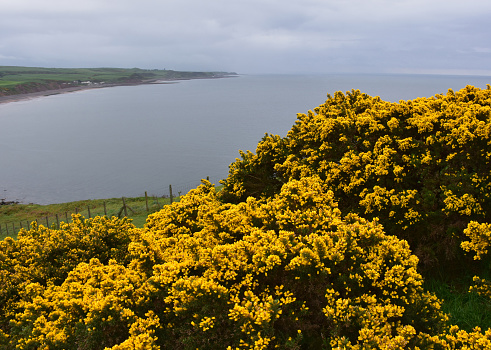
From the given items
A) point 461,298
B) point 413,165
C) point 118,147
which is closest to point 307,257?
point 461,298

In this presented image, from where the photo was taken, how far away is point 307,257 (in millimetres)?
6230

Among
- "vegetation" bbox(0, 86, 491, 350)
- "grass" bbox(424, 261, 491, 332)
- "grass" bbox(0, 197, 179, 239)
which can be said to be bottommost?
"grass" bbox(0, 197, 179, 239)

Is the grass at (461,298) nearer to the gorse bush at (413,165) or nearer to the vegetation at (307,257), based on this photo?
the vegetation at (307,257)

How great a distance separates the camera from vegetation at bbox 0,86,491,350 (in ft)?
19.4

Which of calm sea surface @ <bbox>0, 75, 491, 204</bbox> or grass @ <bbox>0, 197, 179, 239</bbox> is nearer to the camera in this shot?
grass @ <bbox>0, 197, 179, 239</bbox>

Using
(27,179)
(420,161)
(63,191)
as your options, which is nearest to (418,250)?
(420,161)

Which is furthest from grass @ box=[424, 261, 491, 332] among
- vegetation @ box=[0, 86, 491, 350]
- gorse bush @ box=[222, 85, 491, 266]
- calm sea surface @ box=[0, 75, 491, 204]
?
calm sea surface @ box=[0, 75, 491, 204]

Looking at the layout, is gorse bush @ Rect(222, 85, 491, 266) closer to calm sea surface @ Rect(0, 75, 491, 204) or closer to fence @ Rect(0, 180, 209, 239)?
fence @ Rect(0, 180, 209, 239)

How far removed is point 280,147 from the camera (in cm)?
1352

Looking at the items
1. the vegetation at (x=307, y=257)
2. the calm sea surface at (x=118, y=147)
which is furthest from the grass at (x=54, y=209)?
the vegetation at (x=307, y=257)

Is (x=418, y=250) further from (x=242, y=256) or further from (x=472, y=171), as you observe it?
(x=242, y=256)

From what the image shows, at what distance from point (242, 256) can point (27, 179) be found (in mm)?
61120

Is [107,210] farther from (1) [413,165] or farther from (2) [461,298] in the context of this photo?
(2) [461,298]

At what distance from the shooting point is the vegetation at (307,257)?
5926mm
